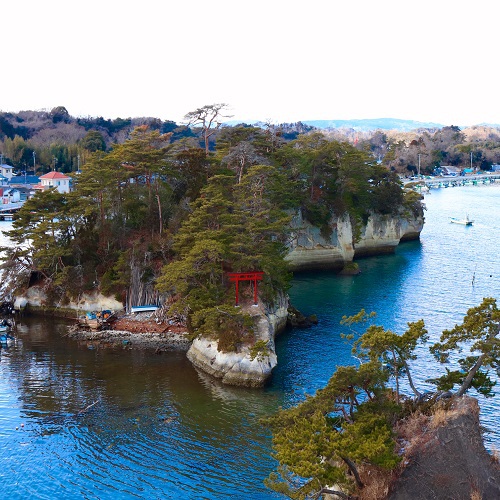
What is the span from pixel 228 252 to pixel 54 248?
16.1 metres

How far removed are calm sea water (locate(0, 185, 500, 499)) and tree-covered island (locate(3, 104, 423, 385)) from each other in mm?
2649

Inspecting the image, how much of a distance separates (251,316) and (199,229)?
26.8ft

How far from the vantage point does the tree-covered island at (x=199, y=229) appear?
38375 millimetres

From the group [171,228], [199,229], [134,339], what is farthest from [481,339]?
[171,228]

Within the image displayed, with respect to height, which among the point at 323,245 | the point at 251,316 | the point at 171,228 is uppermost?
the point at 171,228

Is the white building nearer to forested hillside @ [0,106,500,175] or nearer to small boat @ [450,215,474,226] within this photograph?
forested hillside @ [0,106,500,175]

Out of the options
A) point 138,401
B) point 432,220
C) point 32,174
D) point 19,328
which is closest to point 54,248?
point 19,328

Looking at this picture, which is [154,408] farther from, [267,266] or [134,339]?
[267,266]

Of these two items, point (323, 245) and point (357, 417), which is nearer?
point (357, 417)

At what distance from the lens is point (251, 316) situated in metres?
37.1

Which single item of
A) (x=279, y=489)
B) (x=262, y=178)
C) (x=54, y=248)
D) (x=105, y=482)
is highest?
(x=262, y=178)

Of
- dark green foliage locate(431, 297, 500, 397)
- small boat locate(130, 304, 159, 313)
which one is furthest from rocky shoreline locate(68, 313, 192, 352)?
dark green foliage locate(431, 297, 500, 397)

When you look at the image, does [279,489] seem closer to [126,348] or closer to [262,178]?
[126,348]

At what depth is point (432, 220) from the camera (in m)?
98.9
